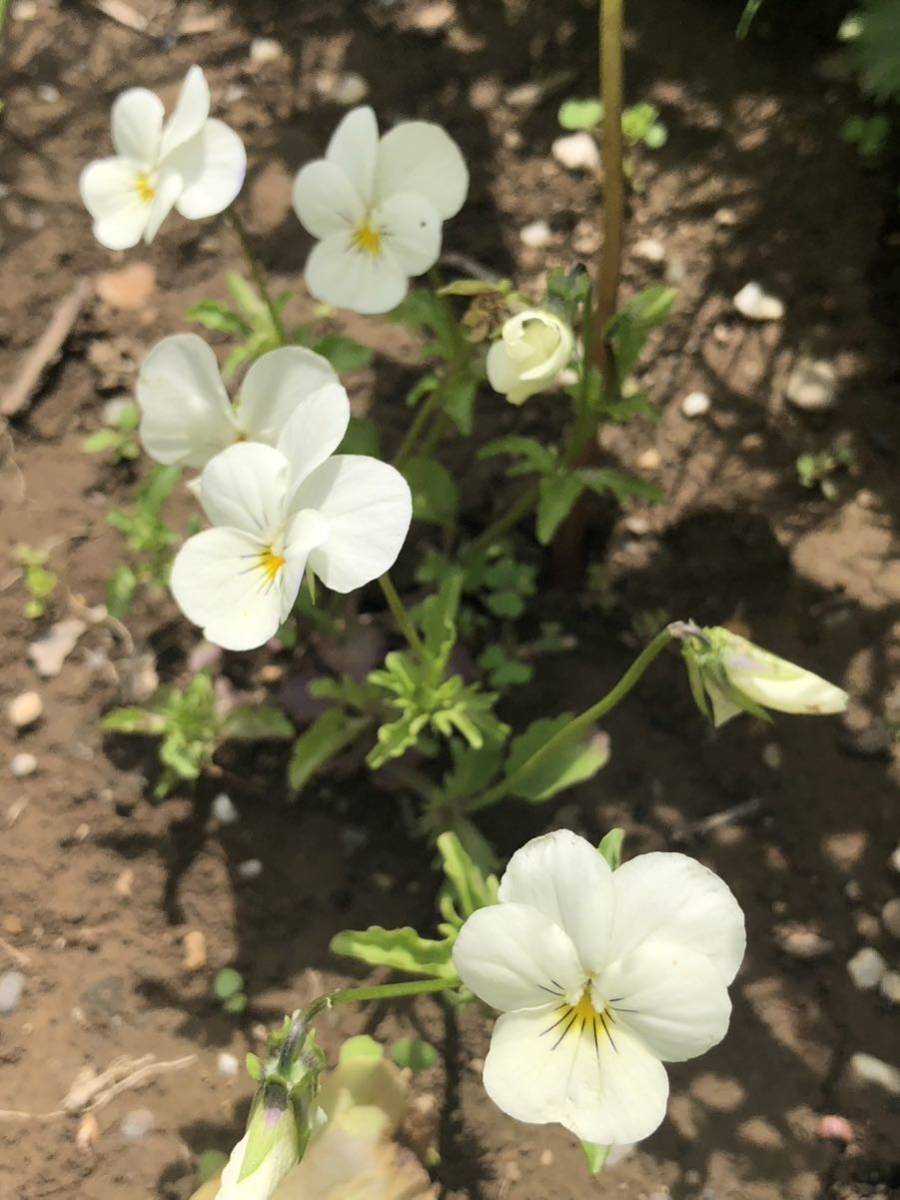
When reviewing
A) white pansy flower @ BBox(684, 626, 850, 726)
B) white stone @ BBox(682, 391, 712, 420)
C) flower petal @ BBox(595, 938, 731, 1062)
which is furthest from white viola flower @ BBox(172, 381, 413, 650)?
white stone @ BBox(682, 391, 712, 420)

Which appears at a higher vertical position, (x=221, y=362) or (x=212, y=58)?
(x=212, y=58)

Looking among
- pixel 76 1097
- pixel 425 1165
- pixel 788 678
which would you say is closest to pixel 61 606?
pixel 76 1097

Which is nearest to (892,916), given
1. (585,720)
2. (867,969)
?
(867,969)

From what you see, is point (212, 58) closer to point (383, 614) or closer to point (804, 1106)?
point (383, 614)

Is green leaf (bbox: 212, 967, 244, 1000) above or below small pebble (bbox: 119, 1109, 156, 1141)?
above

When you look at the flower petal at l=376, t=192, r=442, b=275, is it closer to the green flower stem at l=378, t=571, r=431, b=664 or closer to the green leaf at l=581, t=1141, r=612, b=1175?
the green flower stem at l=378, t=571, r=431, b=664

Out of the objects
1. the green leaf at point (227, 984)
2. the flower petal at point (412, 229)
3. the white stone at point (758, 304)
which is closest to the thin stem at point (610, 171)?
the flower petal at point (412, 229)
